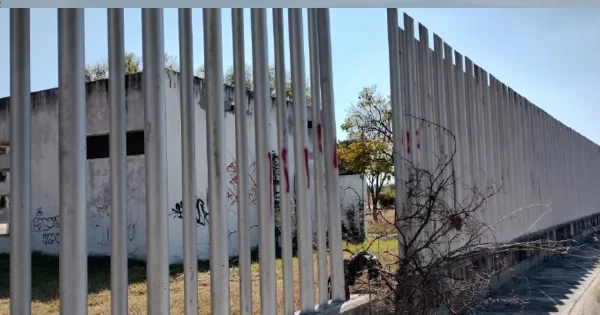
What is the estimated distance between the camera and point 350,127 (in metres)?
23.9

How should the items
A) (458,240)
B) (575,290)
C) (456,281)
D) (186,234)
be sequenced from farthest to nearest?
1. (575,290)
2. (458,240)
3. (456,281)
4. (186,234)

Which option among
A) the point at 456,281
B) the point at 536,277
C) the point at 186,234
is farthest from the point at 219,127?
the point at 536,277

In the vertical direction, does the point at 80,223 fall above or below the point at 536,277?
above

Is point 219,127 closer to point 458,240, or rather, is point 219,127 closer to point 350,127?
point 458,240

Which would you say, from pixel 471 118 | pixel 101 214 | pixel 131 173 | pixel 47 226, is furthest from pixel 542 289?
pixel 47 226

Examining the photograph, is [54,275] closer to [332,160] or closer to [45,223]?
[45,223]

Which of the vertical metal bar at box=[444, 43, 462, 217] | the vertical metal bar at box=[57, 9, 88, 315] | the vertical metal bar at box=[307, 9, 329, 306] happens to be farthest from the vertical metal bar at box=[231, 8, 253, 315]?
the vertical metal bar at box=[444, 43, 462, 217]

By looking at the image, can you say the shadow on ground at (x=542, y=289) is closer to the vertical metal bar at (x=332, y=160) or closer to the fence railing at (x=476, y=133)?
the fence railing at (x=476, y=133)

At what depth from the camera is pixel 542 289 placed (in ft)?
25.9

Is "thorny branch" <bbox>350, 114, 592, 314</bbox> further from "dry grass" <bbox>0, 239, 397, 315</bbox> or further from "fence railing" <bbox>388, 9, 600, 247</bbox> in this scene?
"dry grass" <bbox>0, 239, 397, 315</bbox>

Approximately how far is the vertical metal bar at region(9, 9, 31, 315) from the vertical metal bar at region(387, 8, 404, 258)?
11.0ft

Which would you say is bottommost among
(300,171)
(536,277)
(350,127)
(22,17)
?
(536,277)

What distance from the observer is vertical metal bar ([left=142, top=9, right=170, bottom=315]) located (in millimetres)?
2797

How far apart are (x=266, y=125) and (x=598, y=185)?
1944 centimetres
